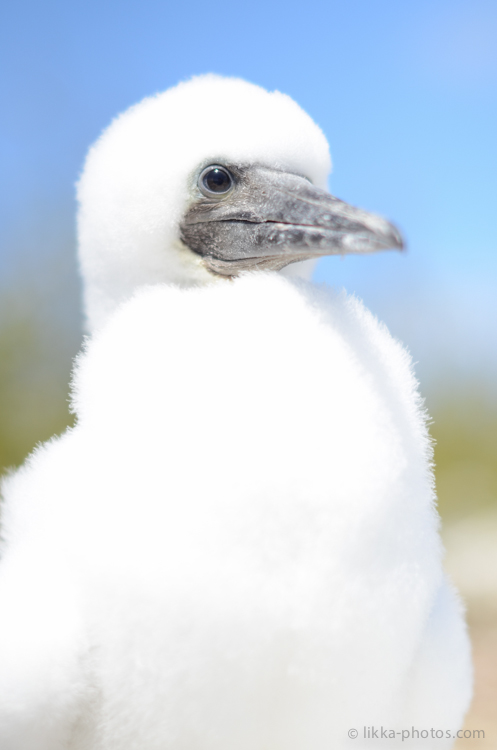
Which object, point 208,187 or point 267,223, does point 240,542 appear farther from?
point 208,187

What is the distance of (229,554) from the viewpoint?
1.16 metres

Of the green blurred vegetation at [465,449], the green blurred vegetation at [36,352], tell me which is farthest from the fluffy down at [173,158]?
the green blurred vegetation at [465,449]

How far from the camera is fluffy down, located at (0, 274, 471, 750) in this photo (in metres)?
1.17

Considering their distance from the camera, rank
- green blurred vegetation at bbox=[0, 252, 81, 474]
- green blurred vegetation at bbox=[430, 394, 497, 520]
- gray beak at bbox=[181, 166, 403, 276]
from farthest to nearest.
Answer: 1. green blurred vegetation at bbox=[430, 394, 497, 520]
2. green blurred vegetation at bbox=[0, 252, 81, 474]
3. gray beak at bbox=[181, 166, 403, 276]

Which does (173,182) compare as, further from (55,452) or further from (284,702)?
(284,702)

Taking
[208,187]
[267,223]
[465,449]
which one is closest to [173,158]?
[208,187]

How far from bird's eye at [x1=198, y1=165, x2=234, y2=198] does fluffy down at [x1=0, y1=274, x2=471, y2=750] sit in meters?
0.35

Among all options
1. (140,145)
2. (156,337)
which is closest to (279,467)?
(156,337)

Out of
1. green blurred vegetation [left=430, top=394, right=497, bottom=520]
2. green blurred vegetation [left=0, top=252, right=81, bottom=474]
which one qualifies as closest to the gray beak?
green blurred vegetation [left=0, top=252, right=81, bottom=474]

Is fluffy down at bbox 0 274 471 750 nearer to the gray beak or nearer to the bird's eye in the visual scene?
the gray beak

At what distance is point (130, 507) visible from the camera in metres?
1.22

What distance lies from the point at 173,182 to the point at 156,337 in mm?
460

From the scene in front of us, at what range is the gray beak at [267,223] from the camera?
142 cm

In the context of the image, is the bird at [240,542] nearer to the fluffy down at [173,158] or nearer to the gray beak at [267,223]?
the gray beak at [267,223]
